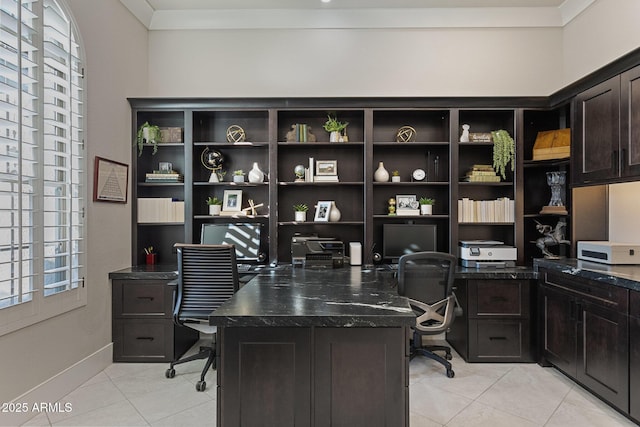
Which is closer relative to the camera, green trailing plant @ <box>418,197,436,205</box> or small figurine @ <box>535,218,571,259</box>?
small figurine @ <box>535,218,571,259</box>

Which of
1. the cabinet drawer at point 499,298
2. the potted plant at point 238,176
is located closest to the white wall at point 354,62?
the potted plant at point 238,176

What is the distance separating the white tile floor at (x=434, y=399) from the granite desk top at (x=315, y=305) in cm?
93

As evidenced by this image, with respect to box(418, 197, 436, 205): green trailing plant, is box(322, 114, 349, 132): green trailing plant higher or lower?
higher

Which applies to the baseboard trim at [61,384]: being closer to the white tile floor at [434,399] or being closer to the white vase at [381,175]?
the white tile floor at [434,399]

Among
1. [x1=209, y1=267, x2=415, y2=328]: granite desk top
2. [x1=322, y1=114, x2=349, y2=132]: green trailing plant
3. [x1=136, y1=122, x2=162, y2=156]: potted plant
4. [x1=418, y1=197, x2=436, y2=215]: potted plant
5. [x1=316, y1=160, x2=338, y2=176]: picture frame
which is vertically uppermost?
[x1=322, y1=114, x2=349, y2=132]: green trailing plant

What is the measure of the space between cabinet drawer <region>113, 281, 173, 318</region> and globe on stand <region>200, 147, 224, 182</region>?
1.20 m

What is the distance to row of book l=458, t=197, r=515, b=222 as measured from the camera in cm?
350

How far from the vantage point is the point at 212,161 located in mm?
3658

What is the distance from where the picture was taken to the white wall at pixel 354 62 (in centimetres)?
372

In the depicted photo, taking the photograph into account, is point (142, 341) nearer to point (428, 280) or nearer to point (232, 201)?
point (232, 201)

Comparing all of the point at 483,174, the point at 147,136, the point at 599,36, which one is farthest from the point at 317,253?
the point at 599,36

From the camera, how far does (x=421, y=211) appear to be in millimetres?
3645

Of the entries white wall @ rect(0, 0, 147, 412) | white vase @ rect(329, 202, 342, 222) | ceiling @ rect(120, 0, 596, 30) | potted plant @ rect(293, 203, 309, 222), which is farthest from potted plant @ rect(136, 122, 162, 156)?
white vase @ rect(329, 202, 342, 222)

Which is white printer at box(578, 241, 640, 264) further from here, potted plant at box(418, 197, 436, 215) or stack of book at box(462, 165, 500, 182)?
potted plant at box(418, 197, 436, 215)
